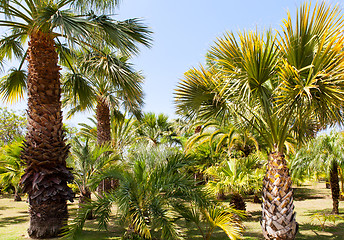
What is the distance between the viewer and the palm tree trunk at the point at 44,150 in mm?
6590

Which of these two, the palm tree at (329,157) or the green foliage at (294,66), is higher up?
the green foliage at (294,66)

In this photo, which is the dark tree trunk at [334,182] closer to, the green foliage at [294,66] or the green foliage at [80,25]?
the green foliage at [294,66]

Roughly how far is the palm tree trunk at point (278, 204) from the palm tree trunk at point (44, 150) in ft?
16.1

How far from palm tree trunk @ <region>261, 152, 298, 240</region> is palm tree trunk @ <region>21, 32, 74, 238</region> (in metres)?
4.90

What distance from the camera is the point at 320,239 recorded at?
6.46 metres

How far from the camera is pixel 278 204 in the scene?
5.60 m

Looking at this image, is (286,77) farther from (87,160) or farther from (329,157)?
(87,160)

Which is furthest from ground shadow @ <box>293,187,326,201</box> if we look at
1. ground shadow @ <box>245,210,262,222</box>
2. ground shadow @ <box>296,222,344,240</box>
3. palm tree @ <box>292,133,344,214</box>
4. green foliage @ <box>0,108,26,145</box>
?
green foliage @ <box>0,108,26,145</box>

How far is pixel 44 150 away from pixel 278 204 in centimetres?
577

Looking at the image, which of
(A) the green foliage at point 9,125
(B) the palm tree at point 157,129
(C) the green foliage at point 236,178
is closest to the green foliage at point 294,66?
(C) the green foliage at point 236,178

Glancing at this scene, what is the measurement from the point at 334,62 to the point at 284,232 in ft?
11.8

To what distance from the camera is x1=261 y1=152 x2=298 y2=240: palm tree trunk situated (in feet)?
18.1

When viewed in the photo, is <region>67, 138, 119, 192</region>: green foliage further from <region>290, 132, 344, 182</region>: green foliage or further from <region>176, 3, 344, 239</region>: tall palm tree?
<region>290, 132, 344, 182</region>: green foliage

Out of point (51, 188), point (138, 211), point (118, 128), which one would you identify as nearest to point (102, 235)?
point (51, 188)
